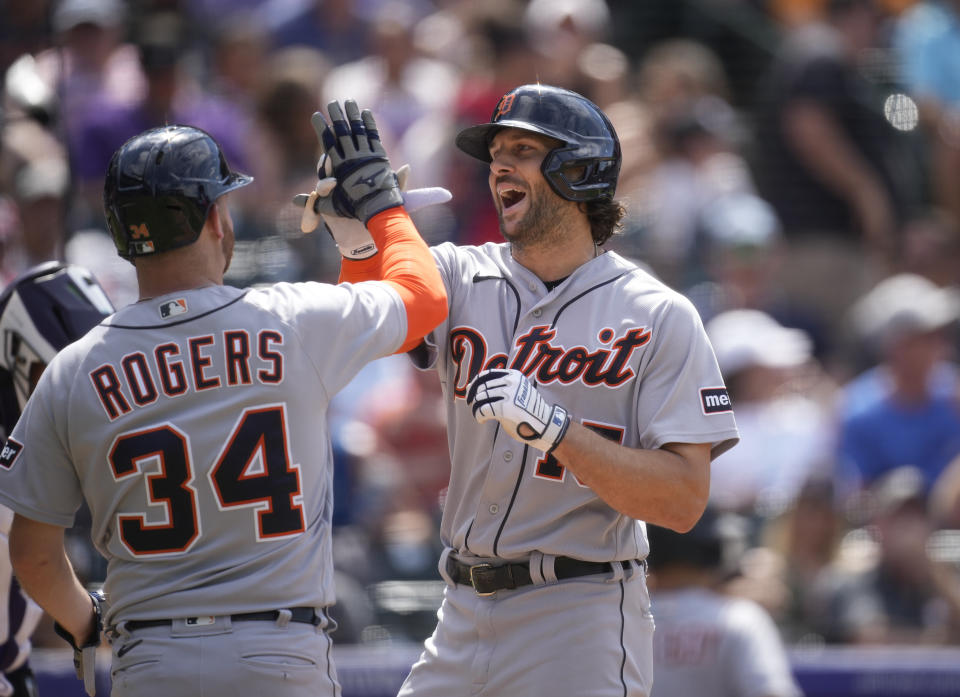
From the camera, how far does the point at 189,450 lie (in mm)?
3219

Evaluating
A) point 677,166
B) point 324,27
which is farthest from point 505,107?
point 324,27

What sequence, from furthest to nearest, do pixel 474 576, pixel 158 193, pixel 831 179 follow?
pixel 831 179 → pixel 474 576 → pixel 158 193

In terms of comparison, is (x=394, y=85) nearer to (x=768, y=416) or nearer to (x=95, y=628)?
(x=768, y=416)

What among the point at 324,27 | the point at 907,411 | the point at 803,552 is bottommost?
the point at 803,552

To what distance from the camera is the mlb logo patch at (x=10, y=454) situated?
3.30 m

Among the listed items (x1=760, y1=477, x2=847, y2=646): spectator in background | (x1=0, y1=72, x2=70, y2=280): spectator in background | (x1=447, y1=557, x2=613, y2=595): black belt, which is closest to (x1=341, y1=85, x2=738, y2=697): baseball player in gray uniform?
(x1=447, y1=557, x2=613, y2=595): black belt

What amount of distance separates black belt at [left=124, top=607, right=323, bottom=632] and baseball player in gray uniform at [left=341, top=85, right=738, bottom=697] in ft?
1.61

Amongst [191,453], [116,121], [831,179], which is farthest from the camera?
[831,179]

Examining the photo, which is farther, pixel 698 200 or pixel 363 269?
pixel 698 200

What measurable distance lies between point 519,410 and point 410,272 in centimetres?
48

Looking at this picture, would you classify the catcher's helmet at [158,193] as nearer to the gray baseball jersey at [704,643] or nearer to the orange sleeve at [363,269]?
the orange sleeve at [363,269]

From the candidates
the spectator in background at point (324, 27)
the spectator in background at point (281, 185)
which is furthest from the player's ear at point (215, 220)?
the spectator in background at point (324, 27)

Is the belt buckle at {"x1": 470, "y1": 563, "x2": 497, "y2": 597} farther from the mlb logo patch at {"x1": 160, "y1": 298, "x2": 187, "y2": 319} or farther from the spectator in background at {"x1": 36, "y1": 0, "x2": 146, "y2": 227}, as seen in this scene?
the spectator in background at {"x1": 36, "y1": 0, "x2": 146, "y2": 227}

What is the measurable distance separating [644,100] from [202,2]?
3086 mm
